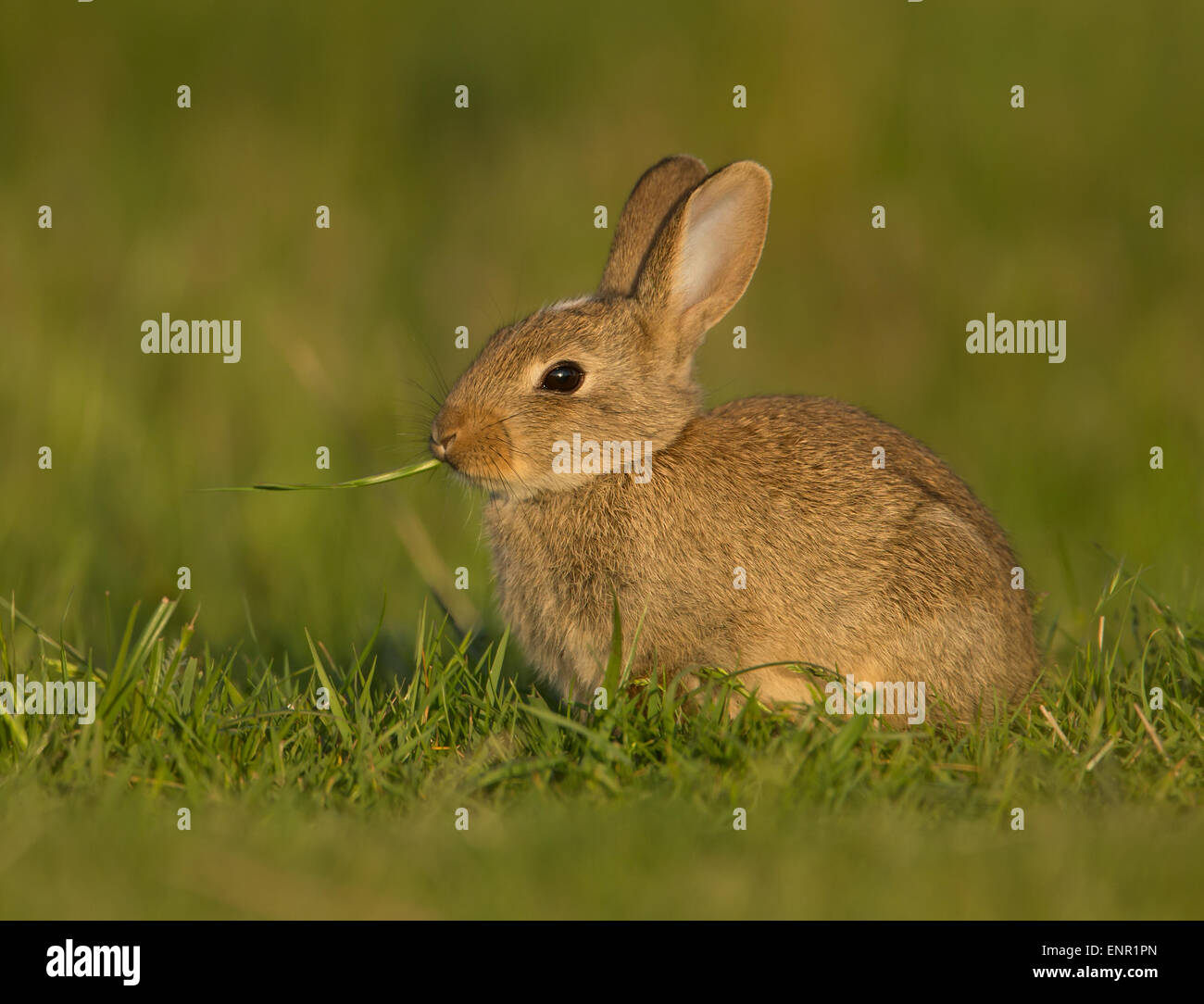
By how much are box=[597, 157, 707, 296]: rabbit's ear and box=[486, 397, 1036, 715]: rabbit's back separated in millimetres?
1144

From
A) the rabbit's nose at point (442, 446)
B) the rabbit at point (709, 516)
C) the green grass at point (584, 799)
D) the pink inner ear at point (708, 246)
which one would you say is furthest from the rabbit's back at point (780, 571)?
the pink inner ear at point (708, 246)

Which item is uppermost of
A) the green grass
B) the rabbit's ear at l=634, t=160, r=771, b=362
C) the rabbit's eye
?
the rabbit's ear at l=634, t=160, r=771, b=362

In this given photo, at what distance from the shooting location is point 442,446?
226 inches

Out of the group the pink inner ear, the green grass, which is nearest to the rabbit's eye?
the pink inner ear

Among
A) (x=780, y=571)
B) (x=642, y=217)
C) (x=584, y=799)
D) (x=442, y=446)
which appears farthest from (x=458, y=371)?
(x=584, y=799)

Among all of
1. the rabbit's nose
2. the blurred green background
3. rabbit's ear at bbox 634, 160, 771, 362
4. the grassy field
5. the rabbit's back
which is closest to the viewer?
the grassy field

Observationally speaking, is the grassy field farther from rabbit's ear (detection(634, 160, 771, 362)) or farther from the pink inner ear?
the pink inner ear

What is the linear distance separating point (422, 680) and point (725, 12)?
8920 mm

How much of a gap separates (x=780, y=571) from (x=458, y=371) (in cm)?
512

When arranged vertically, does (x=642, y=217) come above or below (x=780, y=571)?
above

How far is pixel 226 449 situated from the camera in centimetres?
893

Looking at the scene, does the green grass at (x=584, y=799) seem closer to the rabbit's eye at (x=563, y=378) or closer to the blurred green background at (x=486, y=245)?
the rabbit's eye at (x=563, y=378)

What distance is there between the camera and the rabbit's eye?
236 inches

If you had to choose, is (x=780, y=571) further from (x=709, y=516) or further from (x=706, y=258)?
(x=706, y=258)
